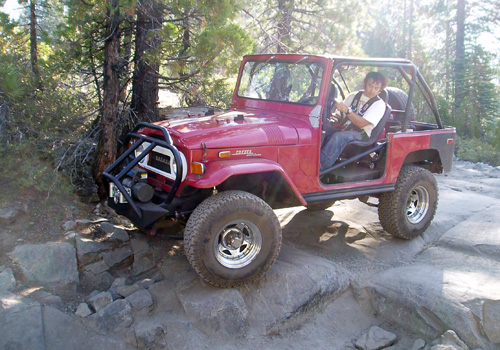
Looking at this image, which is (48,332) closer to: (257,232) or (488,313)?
(257,232)

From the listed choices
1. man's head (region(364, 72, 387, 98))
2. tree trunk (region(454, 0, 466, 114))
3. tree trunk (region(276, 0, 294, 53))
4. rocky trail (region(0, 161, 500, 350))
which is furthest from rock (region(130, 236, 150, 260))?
tree trunk (region(454, 0, 466, 114))

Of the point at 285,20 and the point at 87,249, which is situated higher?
the point at 285,20

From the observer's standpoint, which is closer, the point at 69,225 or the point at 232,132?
the point at 232,132

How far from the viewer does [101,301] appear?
379 cm

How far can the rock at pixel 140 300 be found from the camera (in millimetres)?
3765

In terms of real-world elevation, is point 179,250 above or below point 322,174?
below

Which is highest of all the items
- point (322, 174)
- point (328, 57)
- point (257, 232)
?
point (328, 57)

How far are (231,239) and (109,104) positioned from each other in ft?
10.0

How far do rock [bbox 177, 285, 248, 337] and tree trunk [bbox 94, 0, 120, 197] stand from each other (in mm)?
2641

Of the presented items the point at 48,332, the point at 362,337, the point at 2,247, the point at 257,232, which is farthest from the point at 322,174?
the point at 2,247

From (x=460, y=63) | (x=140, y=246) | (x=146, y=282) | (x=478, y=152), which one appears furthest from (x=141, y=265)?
(x=460, y=63)

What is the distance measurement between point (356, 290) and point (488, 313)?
118 centimetres

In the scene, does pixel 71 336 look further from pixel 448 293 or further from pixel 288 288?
pixel 448 293

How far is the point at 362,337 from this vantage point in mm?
3783
